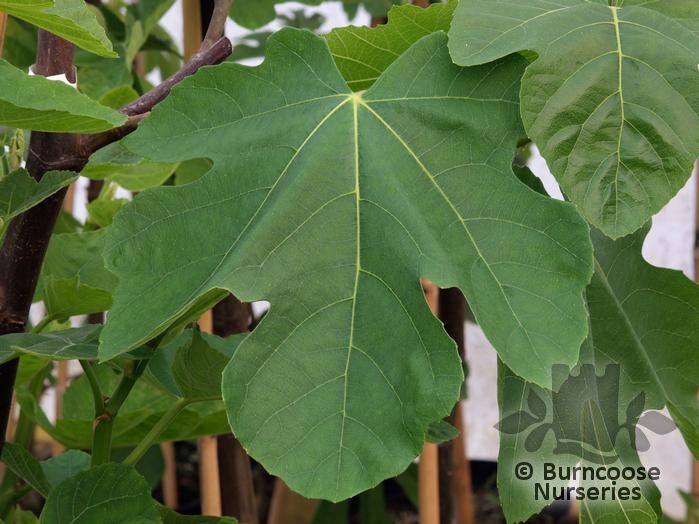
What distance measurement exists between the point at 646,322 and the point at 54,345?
38cm

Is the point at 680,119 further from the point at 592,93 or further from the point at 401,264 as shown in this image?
the point at 401,264

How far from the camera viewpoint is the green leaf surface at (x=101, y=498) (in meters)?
0.56

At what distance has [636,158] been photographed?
46 centimetres

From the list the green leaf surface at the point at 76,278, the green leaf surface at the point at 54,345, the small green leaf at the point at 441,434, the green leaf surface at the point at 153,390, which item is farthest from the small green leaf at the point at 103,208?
the small green leaf at the point at 441,434

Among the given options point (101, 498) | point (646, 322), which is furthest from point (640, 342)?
point (101, 498)

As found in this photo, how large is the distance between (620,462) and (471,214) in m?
0.22

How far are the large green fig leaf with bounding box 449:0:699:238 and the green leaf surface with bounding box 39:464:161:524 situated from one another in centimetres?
32

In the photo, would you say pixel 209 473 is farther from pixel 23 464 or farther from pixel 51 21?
pixel 51 21

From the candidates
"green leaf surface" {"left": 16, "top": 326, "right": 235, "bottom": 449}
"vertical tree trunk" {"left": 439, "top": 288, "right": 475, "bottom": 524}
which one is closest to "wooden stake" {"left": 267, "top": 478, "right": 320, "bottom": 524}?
"vertical tree trunk" {"left": 439, "top": 288, "right": 475, "bottom": 524}

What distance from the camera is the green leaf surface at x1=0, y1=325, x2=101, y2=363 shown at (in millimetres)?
495

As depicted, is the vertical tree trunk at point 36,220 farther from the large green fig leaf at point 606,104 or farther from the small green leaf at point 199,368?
the large green fig leaf at point 606,104

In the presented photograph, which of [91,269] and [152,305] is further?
[91,269]

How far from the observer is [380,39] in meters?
0.55

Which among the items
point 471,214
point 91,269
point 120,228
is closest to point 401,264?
point 471,214
